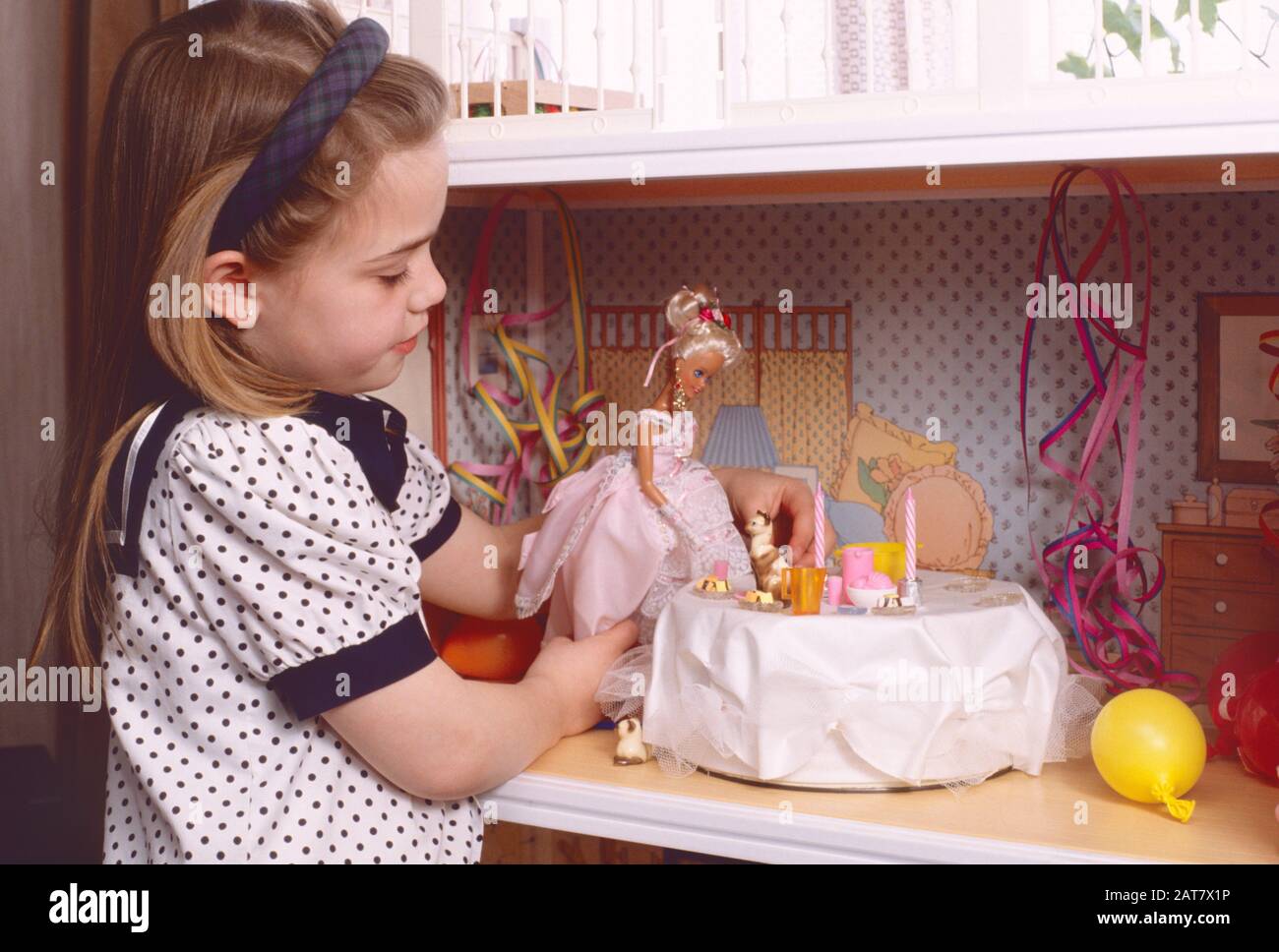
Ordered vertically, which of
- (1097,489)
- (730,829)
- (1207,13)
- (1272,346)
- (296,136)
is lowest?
(730,829)

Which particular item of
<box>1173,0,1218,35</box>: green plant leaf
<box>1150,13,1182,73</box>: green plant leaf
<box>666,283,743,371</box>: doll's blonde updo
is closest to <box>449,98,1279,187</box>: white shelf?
<box>666,283,743,371</box>: doll's blonde updo

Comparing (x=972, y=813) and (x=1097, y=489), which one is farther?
(x=1097, y=489)

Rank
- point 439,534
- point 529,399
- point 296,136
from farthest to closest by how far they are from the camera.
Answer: point 529,399 < point 439,534 < point 296,136

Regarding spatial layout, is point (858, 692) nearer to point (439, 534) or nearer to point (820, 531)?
point (820, 531)

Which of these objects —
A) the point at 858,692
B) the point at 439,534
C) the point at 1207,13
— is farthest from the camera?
the point at 1207,13

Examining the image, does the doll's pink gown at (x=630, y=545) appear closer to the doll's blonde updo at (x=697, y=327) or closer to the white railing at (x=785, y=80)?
the doll's blonde updo at (x=697, y=327)

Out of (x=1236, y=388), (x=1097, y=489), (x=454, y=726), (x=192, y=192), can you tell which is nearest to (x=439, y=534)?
(x=454, y=726)

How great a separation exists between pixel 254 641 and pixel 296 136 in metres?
0.32

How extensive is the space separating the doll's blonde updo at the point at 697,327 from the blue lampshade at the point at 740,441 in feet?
0.90

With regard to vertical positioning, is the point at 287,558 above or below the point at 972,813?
above

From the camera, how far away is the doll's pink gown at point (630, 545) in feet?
3.53

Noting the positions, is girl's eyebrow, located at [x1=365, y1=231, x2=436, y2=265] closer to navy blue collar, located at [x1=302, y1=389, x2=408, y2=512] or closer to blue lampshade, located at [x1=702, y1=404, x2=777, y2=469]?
navy blue collar, located at [x1=302, y1=389, x2=408, y2=512]

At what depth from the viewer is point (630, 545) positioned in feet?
3.53

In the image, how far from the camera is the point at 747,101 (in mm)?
992
